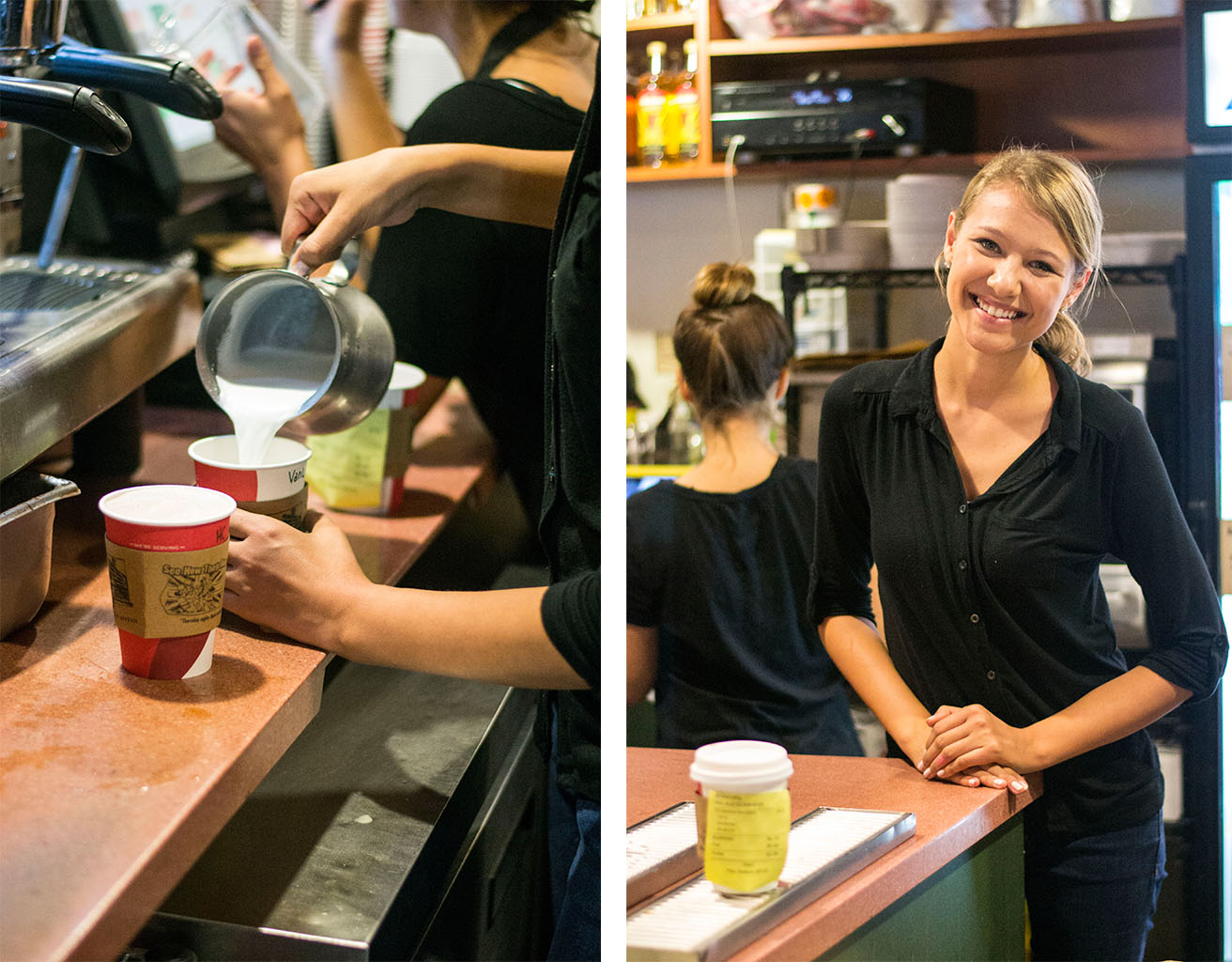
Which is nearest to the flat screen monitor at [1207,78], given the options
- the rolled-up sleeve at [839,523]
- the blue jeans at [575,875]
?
the rolled-up sleeve at [839,523]

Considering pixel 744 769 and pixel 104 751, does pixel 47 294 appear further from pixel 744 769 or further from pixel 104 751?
pixel 744 769

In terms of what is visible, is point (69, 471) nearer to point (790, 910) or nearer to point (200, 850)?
point (200, 850)

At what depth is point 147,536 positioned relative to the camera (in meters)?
0.88

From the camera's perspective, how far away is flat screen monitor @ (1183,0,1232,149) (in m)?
0.91

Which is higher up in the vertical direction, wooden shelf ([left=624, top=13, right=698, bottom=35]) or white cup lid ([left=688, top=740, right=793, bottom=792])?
wooden shelf ([left=624, top=13, right=698, bottom=35])

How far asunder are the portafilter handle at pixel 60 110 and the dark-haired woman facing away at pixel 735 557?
53cm

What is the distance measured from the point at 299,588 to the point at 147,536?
183 millimetres

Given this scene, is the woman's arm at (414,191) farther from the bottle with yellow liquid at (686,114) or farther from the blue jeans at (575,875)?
the blue jeans at (575,875)

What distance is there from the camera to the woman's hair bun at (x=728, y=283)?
0.99 m

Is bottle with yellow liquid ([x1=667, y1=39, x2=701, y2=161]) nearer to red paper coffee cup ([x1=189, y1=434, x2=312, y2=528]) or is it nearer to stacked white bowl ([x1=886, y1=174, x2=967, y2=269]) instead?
stacked white bowl ([x1=886, y1=174, x2=967, y2=269])

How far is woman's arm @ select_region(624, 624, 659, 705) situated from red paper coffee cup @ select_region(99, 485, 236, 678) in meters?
0.37

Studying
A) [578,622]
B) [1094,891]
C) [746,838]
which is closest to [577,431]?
[578,622]

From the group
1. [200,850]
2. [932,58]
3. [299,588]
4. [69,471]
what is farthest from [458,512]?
[932,58]

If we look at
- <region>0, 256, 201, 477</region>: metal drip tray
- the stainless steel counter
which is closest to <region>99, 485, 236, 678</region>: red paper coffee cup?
<region>0, 256, 201, 477</region>: metal drip tray
